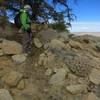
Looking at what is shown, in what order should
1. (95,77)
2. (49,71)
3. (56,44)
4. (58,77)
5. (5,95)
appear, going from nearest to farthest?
(5,95) → (58,77) → (95,77) → (49,71) → (56,44)

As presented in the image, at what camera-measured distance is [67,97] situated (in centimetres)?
968

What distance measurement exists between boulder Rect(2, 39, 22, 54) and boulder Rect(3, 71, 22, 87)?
3.98 ft

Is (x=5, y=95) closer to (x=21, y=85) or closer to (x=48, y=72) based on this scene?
(x=21, y=85)

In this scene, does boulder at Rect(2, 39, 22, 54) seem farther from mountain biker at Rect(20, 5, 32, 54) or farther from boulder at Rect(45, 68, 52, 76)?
boulder at Rect(45, 68, 52, 76)

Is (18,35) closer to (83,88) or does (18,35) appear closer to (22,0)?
(22,0)

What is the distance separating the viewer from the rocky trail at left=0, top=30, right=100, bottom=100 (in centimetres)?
974

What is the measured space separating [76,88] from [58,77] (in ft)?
2.34

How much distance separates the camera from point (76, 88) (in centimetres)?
980

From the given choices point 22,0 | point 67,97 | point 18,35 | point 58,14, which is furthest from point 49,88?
point 58,14

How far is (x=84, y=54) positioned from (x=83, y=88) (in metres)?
2.00

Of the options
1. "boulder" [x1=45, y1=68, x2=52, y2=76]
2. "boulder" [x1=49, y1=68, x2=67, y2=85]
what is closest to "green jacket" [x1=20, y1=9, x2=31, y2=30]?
"boulder" [x1=45, y1=68, x2=52, y2=76]

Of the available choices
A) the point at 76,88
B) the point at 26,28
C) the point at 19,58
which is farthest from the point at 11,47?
the point at 76,88

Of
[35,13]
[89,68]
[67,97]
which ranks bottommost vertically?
[67,97]

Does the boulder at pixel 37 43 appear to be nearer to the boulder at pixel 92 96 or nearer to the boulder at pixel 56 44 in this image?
the boulder at pixel 56 44
